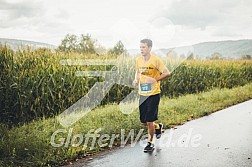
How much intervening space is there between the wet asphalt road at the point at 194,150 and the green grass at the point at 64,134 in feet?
1.31

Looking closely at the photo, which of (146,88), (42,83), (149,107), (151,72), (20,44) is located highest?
(20,44)

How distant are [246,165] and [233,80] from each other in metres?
16.9

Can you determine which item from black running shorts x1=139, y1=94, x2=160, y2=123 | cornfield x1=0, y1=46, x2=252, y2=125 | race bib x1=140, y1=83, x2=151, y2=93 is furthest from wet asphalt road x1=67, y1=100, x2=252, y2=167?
cornfield x1=0, y1=46, x2=252, y2=125

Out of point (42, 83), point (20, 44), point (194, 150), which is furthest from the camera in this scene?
point (20, 44)

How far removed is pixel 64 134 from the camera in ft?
20.8

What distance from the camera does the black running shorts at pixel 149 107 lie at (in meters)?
5.55

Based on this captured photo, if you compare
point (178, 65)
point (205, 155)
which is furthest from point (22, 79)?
point (178, 65)

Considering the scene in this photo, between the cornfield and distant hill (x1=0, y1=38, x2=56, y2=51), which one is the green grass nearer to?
the cornfield

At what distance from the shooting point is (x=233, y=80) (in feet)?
67.7

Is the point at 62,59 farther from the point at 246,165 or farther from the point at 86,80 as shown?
the point at 246,165

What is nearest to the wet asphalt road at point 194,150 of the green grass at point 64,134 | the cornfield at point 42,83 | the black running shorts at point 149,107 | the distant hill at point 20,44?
the green grass at point 64,134

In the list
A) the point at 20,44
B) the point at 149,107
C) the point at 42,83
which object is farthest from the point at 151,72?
the point at 20,44

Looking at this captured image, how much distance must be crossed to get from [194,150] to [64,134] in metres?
2.51

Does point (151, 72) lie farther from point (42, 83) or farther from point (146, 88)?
point (42, 83)
